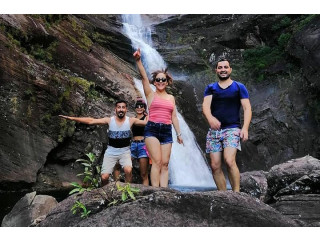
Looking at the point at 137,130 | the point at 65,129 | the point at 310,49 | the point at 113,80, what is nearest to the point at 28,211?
the point at 137,130

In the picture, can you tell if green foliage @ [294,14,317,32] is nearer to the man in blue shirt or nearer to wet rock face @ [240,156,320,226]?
wet rock face @ [240,156,320,226]

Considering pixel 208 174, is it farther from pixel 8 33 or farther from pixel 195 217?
pixel 195 217

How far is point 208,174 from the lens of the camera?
14.0 m

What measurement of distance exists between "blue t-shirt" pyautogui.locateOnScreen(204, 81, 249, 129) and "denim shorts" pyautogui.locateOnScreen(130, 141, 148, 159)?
1410 mm

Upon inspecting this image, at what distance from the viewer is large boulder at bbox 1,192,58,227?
666 cm

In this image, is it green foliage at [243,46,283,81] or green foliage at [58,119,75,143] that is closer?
green foliage at [58,119,75,143]

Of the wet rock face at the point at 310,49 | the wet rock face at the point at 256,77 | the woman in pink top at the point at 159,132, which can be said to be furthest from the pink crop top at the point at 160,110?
the wet rock face at the point at 310,49

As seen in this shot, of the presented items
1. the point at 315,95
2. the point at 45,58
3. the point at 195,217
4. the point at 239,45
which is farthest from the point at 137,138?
the point at 239,45

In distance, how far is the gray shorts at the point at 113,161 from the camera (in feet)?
17.4

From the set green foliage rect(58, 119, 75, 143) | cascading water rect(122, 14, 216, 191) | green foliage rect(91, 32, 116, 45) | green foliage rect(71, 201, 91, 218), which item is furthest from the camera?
green foliage rect(91, 32, 116, 45)

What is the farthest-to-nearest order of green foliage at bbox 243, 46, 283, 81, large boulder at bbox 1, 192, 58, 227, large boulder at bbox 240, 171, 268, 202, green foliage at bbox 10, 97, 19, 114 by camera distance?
green foliage at bbox 243, 46, 283, 81 → green foliage at bbox 10, 97, 19, 114 → large boulder at bbox 240, 171, 268, 202 → large boulder at bbox 1, 192, 58, 227

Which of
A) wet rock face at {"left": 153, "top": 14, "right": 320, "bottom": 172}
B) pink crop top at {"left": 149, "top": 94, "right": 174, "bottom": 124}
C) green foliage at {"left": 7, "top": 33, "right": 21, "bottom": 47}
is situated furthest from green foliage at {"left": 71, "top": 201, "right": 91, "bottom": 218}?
wet rock face at {"left": 153, "top": 14, "right": 320, "bottom": 172}

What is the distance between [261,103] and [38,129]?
10210 millimetres

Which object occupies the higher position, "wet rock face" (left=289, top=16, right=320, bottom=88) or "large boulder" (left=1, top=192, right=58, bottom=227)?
"wet rock face" (left=289, top=16, right=320, bottom=88)
